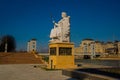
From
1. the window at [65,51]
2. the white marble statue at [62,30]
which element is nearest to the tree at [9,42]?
the white marble statue at [62,30]

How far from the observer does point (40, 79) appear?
14094 mm

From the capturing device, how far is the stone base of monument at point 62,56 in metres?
22.6

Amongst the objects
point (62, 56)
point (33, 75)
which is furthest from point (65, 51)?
point (33, 75)

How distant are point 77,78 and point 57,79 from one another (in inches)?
46.9

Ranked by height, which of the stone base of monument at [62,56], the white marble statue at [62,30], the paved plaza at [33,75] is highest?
the white marble statue at [62,30]

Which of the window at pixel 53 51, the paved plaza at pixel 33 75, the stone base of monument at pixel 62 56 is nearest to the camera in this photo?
the paved plaza at pixel 33 75

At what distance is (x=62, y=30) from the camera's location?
23219 mm

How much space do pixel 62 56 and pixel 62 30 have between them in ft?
8.39

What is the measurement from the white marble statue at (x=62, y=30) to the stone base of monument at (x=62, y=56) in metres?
0.74

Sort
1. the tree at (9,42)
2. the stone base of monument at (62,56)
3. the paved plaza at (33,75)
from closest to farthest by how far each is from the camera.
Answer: the paved plaza at (33,75) < the stone base of monument at (62,56) < the tree at (9,42)

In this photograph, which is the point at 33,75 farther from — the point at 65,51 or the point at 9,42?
the point at 9,42

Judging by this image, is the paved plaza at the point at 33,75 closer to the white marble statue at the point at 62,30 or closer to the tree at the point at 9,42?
the white marble statue at the point at 62,30

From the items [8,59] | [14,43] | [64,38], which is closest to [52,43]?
[64,38]

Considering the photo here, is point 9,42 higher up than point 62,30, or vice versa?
point 9,42
